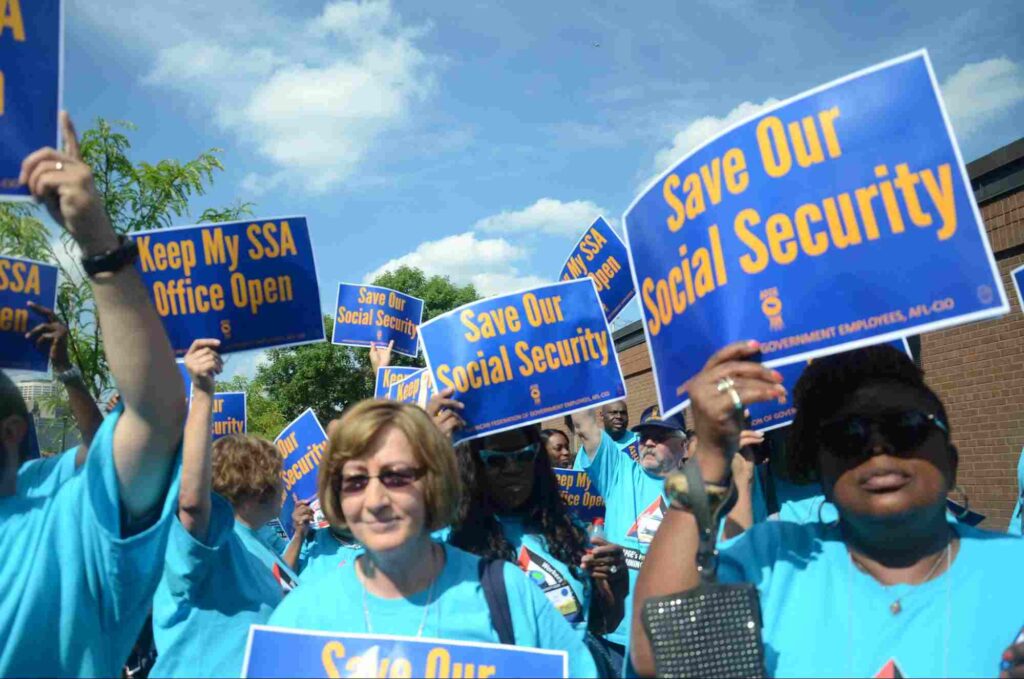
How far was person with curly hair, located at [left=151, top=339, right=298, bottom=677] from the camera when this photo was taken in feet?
8.11

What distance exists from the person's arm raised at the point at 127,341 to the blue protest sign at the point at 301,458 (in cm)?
397

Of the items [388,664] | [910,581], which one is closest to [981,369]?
[910,581]

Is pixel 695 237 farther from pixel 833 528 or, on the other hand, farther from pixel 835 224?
pixel 833 528

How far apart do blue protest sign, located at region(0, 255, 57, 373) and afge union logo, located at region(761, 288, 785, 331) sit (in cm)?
294

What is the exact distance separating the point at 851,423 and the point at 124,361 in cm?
168

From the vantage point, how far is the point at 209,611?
2.77m

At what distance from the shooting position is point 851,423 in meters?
1.94

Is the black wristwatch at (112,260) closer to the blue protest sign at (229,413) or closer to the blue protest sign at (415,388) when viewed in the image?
the blue protest sign at (415,388)

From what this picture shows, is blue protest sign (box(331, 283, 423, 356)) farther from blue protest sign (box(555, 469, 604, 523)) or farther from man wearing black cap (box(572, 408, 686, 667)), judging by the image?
man wearing black cap (box(572, 408, 686, 667))

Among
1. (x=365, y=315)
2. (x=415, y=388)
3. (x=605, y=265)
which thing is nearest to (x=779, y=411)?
(x=415, y=388)

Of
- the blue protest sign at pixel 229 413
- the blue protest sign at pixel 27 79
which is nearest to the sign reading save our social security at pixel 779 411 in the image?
the blue protest sign at pixel 27 79

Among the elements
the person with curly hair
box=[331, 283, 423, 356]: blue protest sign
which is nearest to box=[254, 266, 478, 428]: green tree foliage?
box=[331, 283, 423, 356]: blue protest sign

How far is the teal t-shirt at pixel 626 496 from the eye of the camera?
15.7 feet

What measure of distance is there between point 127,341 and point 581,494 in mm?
4119
